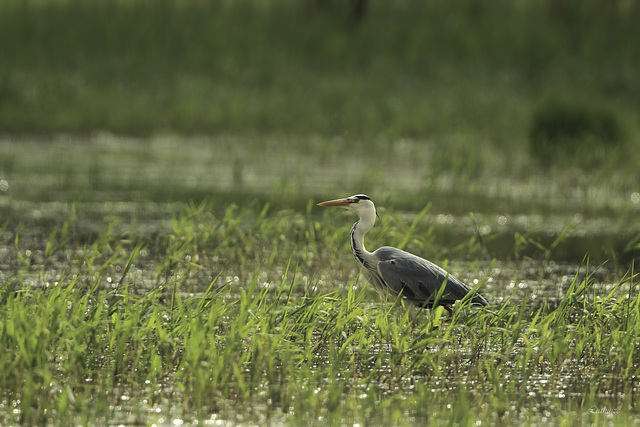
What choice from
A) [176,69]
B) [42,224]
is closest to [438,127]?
→ [176,69]

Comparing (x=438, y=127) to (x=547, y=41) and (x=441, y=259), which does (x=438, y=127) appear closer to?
(x=547, y=41)

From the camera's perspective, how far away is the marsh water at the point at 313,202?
29.8 ft

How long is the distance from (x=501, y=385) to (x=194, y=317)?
1.67 meters

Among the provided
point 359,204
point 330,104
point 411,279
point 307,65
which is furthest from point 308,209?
point 307,65

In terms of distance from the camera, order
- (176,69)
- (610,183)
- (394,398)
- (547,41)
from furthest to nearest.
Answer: (547,41)
(176,69)
(610,183)
(394,398)

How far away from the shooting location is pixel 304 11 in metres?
33.6

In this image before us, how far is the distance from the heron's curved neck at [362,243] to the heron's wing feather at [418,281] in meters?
0.14

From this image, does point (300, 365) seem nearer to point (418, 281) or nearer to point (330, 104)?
point (418, 281)

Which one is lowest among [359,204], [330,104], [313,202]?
[330,104]

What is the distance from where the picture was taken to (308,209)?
32.2 feet

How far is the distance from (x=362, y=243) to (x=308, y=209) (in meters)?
2.36

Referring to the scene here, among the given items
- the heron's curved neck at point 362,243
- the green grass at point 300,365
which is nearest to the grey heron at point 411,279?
the heron's curved neck at point 362,243

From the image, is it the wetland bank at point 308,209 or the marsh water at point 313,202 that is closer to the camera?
the wetland bank at point 308,209

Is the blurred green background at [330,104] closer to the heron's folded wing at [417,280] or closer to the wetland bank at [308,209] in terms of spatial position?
the wetland bank at [308,209]
